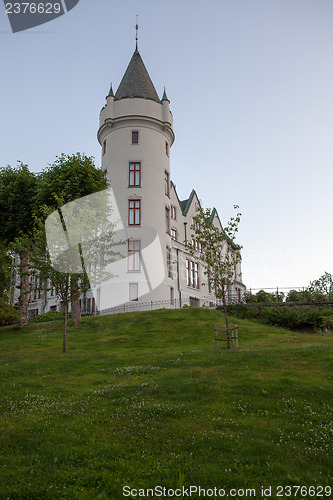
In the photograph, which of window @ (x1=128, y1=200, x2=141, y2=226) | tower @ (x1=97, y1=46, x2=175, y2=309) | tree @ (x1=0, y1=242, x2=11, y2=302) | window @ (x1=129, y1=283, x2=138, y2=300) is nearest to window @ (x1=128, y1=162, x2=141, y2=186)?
tower @ (x1=97, y1=46, x2=175, y2=309)

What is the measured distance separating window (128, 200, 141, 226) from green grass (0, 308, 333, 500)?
2507cm

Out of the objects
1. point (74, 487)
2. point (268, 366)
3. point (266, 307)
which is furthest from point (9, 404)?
point (266, 307)

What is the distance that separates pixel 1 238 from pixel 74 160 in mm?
9927

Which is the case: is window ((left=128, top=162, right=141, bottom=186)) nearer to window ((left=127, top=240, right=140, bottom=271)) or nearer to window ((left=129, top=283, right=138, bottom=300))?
window ((left=127, top=240, right=140, bottom=271))

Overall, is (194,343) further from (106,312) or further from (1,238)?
(1,238)

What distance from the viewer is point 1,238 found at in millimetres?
33312

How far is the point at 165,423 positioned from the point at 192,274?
39.9m

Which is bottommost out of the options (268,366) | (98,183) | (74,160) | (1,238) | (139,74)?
(268,366)

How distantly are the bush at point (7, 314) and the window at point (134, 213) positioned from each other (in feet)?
48.2

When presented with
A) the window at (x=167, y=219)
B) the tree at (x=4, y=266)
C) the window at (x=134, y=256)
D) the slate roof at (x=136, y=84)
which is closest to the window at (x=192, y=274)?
the window at (x=167, y=219)

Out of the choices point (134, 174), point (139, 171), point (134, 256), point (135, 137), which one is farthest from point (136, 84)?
point (134, 256)

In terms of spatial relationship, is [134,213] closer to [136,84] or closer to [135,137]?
[135,137]

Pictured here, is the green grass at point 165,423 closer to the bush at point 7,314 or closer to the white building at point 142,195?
the bush at point 7,314

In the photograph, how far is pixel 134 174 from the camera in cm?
4231
